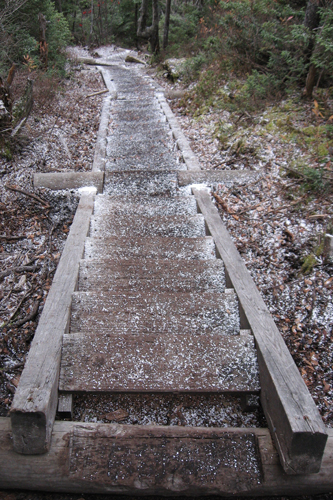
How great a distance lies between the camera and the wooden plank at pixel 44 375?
198 centimetres

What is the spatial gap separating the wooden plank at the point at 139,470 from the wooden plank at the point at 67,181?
11.3 feet

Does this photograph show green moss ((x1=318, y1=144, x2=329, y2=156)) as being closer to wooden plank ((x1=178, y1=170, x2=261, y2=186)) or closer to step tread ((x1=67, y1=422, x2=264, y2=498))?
wooden plank ((x1=178, y1=170, x2=261, y2=186))

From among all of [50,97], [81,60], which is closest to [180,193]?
[50,97]

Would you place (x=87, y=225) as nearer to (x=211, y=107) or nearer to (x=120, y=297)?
(x=120, y=297)

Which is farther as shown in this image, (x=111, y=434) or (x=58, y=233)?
(x=58, y=233)

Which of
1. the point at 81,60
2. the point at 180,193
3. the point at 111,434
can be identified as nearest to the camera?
the point at 111,434

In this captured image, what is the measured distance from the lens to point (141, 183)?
5117 mm

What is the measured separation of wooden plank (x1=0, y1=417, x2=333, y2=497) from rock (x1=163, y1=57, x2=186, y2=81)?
10814 mm

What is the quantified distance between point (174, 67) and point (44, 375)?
1152cm

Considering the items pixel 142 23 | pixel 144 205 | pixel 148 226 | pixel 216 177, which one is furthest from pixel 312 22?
pixel 142 23

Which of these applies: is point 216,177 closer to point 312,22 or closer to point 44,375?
point 312,22

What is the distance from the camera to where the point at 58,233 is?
4262 millimetres

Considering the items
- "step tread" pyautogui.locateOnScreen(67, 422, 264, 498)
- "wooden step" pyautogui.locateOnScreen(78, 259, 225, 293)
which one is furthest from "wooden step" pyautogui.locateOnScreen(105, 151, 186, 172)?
"step tread" pyautogui.locateOnScreen(67, 422, 264, 498)

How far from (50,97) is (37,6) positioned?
4005 millimetres
